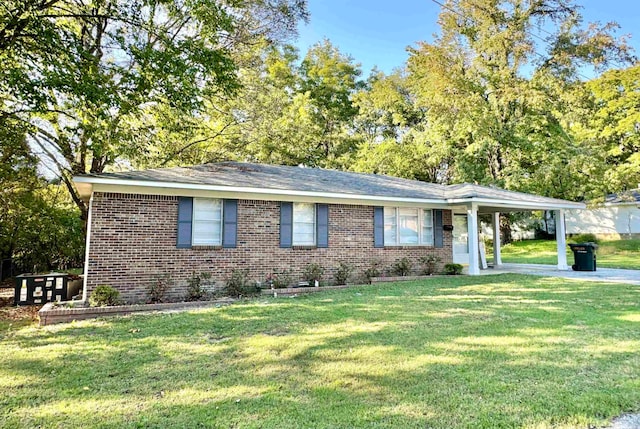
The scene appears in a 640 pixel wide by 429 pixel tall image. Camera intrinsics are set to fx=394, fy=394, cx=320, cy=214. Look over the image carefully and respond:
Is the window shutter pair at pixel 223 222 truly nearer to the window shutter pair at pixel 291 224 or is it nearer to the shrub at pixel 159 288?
the shrub at pixel 159 288

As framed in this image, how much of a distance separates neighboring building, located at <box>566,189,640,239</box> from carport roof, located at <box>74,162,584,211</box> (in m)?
16.7

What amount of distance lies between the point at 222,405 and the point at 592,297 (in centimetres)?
831

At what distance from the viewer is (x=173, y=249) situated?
9391 millimetres

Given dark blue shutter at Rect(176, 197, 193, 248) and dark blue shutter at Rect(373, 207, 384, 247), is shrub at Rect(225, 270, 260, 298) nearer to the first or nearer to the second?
dark blue shutter at Rect(176, 197, 193, 248)

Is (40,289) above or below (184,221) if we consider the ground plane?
below

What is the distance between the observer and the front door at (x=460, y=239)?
1399 cm

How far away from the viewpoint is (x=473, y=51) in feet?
77.4

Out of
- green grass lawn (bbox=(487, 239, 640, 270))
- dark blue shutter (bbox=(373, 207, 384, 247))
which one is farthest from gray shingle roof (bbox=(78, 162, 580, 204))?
green grass lawn (bbox=(487, 239, 640, 270))

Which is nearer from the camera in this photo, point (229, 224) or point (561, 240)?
point (229, 224)

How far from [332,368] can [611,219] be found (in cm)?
3085

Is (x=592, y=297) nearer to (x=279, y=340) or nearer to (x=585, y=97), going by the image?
(x=279, y=340)

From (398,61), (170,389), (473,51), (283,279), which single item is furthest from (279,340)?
(398,61)

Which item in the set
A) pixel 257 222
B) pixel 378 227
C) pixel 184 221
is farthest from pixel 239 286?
pixel 378 227

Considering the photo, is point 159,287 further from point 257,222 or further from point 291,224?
→ point 291,224
